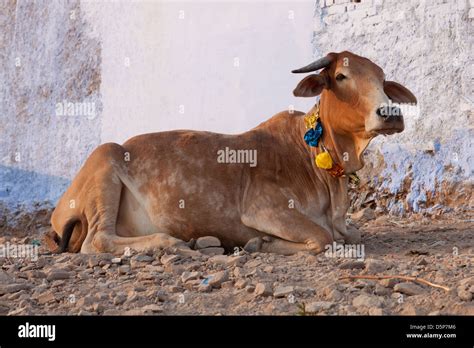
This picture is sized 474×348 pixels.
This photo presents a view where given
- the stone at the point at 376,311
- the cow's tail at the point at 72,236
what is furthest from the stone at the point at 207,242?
the stone at the point at 376,311

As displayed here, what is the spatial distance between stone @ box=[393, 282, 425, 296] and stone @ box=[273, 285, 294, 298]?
0.56 metres

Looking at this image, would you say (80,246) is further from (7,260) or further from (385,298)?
(385,298)

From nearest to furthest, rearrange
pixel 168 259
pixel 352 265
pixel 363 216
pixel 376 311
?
pixel 376 311 < pixel 352 265 < pixel 168 259 < pixel 363 216

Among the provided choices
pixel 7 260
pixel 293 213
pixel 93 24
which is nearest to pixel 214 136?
pixel 293 213

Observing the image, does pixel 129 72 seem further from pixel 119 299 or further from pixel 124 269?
pixel 119 299

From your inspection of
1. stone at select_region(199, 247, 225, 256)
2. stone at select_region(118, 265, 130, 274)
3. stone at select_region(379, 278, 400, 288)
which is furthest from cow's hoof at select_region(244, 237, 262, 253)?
stone at select_region(379, 278, 400, 288)

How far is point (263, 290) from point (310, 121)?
231cm

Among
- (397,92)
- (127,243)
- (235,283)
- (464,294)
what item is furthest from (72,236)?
(464,294)

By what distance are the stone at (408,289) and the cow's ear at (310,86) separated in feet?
7.13

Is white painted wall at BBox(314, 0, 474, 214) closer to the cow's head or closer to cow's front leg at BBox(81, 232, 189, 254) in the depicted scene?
the cow's head

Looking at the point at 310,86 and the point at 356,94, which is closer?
the point at 356,94

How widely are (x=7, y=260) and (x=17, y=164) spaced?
4847mm

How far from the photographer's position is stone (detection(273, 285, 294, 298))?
4375mm

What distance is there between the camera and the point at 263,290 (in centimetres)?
441
